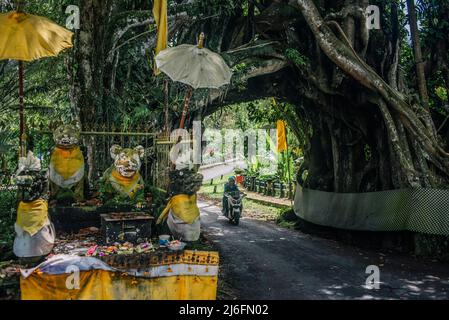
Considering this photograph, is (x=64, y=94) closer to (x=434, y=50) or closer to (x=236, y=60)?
(x=236, y=60)

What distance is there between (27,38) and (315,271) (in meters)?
5.49

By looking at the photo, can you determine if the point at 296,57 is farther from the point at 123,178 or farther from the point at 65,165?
the point at 65,165

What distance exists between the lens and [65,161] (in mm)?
6699

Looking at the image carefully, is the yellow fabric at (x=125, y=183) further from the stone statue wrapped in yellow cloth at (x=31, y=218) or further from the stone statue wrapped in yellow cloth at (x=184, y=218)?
the stone statue wrapped in yellow cloth at (x=31, y=218)

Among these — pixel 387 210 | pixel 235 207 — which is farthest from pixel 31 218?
pixel 235 207

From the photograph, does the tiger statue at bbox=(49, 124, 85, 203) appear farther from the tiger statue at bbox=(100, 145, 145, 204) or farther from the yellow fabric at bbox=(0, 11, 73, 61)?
the yellow fabric at bbox=(0, 11, 73, 61)

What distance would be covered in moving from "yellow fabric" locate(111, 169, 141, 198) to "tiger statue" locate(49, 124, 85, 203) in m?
0.56

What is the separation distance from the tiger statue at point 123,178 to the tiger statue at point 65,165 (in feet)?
1.58

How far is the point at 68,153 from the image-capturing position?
6680 mm

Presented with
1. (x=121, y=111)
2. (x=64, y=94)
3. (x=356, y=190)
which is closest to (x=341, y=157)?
(x=356, y=190)

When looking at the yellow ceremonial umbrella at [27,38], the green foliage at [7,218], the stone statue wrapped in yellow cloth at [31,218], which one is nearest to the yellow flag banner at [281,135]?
the green foliage at [7,218]

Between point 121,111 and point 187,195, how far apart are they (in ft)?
11.6

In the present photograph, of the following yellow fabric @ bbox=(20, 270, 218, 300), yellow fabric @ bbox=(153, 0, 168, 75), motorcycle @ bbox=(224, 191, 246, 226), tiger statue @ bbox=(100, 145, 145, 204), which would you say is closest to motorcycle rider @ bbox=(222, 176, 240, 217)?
motorcycle @ bbox=(224, 191, 246, 226)

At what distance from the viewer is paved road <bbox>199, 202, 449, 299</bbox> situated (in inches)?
223
